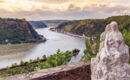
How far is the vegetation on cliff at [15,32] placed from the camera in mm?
42531

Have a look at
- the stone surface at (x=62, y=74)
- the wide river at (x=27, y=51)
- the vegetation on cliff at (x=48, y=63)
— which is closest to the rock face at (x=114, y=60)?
the stone surface at (x=62, y=74)

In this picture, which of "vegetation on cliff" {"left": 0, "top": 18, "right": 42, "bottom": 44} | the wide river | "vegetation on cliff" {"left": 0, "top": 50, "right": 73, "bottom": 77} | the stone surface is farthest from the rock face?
"vegetation on cliff" {"left": 0, "top": 18, "right": 42, "bottom": 44}

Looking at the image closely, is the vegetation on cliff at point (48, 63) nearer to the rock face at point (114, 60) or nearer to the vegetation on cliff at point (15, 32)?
the rock face at point (114, 60)

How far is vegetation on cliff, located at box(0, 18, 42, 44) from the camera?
42531mm

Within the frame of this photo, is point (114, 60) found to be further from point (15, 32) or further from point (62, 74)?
point (15, 32)

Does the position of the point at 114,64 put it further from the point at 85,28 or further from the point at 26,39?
the point at 85,28

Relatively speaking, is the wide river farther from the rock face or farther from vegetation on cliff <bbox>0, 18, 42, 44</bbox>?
the rock face

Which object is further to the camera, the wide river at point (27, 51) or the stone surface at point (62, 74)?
the wide river at point (27, 51)

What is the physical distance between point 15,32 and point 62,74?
48127 mm

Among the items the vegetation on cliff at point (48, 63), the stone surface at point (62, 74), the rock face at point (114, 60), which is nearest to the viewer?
the rock face at point (114, 60)

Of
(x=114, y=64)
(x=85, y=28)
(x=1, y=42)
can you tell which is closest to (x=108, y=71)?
(x=114, y=64)

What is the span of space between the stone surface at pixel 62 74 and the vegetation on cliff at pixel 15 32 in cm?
4286

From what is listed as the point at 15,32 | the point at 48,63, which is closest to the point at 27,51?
the point at 15,32

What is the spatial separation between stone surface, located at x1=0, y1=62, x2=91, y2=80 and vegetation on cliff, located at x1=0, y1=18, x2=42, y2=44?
42857 millimetres
